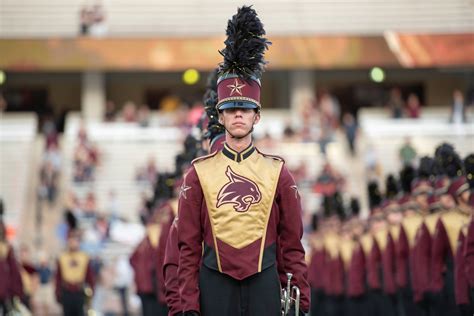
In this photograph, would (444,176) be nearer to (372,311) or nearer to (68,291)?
(372,311)

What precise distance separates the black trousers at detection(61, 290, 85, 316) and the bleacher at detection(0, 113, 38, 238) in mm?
13531

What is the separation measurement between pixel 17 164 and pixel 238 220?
109 ft

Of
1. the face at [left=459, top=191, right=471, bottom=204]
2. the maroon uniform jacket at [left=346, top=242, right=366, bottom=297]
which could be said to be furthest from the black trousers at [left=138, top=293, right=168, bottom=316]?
the face at [left=459, top=191, right=471, bottom=204]

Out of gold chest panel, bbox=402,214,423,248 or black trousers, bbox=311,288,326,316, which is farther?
black trousers, bbox=311,288,326,316

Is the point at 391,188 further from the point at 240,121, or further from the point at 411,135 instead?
the point at 411,135

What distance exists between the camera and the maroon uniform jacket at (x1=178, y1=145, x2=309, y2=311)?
777 cm

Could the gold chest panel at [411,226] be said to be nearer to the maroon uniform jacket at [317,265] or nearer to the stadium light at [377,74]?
the maroon uniform jacket at [317,265]

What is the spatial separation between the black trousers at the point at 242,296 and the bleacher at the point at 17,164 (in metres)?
28.7

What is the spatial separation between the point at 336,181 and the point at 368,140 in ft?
16.4

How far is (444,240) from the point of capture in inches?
511

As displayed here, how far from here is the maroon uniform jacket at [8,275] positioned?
727 inches

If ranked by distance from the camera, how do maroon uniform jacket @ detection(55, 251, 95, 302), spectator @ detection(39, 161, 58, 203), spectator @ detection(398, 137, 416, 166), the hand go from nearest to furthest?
the hand → maroon uniform jacket @ detection(55, 251, 95, 302) → spectator @ detection(39, 161, 58, 203) → spectator @ detection(398, 137, 416, 166)

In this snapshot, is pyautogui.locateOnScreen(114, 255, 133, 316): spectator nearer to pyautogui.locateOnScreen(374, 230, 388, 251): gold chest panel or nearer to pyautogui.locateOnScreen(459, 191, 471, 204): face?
pyautogui.locateOnScreen(374, 230, 388, 251): gold chest panel

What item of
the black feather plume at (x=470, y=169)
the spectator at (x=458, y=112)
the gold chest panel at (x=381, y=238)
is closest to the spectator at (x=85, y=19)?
the spectator at (x=458, y=112)
